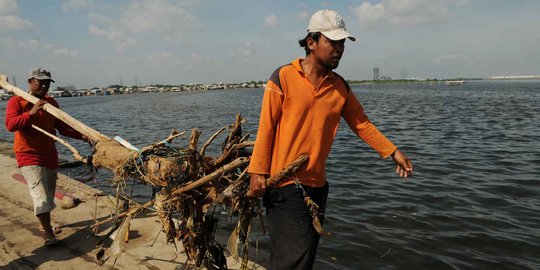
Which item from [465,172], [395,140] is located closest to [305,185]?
[465,172]

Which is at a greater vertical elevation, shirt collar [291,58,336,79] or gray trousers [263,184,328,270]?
shirt collar [291,58,336,79]

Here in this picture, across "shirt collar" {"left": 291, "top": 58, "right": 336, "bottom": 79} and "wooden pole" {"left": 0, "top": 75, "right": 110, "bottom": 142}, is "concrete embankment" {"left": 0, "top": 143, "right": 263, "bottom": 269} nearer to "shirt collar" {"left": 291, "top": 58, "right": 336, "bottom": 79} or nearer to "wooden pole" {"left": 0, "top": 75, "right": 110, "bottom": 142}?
"wooden pole" {"left": 0, "top": 75, "right": 110, "bottom": 142}

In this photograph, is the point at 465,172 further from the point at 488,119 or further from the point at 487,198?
the point at 488,119

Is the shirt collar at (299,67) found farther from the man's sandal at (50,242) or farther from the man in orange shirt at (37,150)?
the man's sandal at (50,242)

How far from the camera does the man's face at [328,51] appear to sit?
2.69 meters

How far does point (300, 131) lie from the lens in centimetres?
276

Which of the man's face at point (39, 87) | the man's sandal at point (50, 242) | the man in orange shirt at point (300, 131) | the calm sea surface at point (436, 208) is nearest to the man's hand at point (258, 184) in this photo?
the man in orange shirt at point (300, 131)

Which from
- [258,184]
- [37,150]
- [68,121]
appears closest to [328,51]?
[258,184]

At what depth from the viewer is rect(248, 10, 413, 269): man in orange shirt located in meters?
2.70

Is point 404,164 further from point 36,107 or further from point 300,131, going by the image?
point 36,107

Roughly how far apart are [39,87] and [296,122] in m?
3.94

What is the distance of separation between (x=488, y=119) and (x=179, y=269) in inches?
874

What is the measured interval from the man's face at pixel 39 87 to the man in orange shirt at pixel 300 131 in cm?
366

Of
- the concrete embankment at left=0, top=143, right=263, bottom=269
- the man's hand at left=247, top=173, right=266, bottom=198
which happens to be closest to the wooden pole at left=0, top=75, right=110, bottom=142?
the concrete embankment at left=0, top=143, right=263, bottom=269
